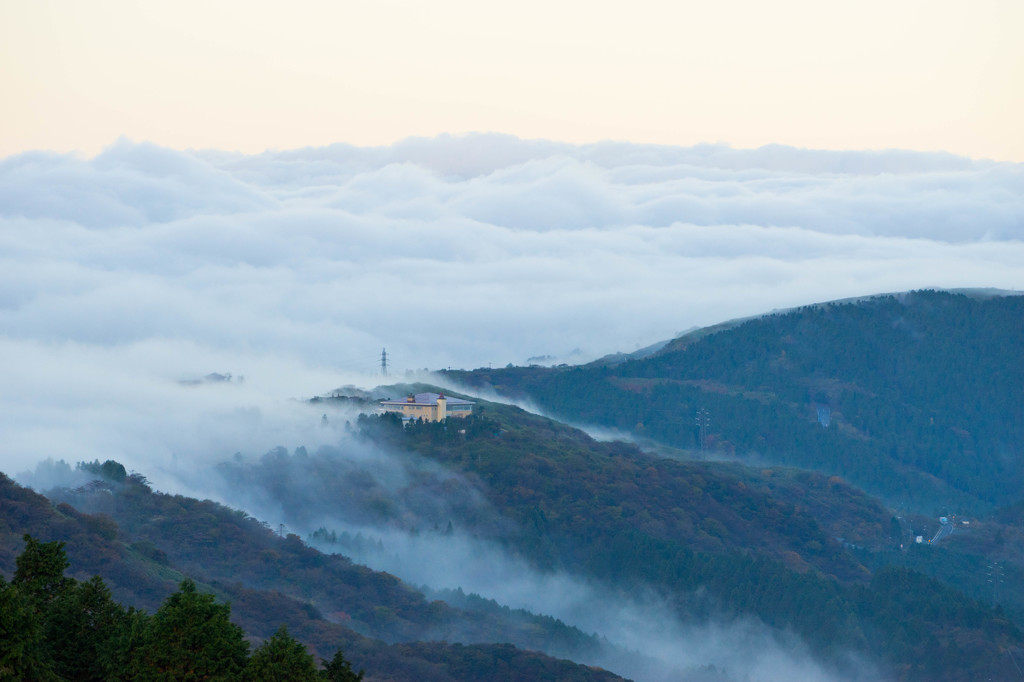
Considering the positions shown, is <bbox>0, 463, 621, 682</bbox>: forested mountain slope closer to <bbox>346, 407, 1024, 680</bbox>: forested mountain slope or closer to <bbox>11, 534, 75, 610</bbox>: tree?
<bbox>346, 407, 1024, 680</bbox>: forested mountain slope

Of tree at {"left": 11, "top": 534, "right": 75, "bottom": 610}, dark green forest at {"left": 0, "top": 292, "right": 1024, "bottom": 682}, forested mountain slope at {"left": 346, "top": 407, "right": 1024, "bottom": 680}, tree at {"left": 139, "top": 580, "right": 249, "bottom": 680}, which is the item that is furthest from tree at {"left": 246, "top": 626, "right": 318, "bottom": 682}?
forested mountain slope at {"left": 346, "top": 407, "right": 1024, "bottom": 680}

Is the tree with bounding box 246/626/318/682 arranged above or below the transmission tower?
above

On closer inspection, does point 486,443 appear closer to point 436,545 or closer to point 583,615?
point 436,545

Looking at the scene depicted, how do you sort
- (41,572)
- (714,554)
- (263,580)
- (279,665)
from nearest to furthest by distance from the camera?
(279,665)
(41,572)
(263,580)
(714,554)

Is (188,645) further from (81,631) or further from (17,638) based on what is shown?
(17,638)

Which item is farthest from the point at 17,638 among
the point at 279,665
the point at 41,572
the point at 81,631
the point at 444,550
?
the point at 444,550
